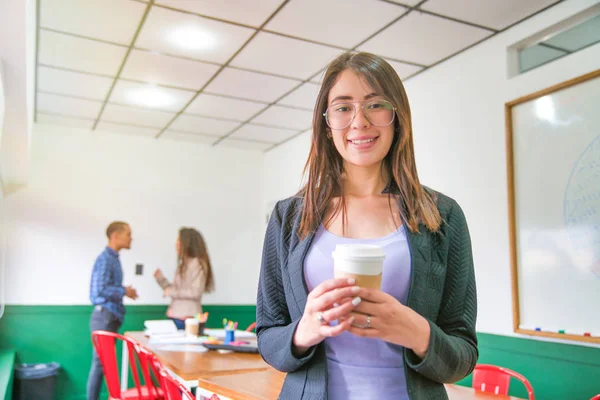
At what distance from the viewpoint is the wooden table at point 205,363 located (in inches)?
95.0

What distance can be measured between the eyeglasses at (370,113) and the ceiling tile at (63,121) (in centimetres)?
517

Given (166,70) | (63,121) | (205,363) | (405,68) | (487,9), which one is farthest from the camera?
(63,121)

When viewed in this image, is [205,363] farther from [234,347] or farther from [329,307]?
[329,307]

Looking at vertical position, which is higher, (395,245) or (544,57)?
(544,57)

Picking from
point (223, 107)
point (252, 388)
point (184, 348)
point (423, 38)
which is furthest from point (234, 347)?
point (223, 107)

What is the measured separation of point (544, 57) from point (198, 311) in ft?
11.4

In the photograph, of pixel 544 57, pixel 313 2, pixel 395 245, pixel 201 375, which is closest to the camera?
pixel 395 245

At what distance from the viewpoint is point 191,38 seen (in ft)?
11.7

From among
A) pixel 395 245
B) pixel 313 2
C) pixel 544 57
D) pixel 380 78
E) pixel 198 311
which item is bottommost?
pixel 198 311

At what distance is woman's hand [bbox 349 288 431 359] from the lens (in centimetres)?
76

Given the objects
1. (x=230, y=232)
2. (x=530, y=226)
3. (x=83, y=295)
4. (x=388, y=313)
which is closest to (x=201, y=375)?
(x=388, y=313)

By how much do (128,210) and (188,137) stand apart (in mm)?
1118

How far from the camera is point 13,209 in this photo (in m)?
5.41

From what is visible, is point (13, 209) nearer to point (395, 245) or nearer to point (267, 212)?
point (267, 212)
